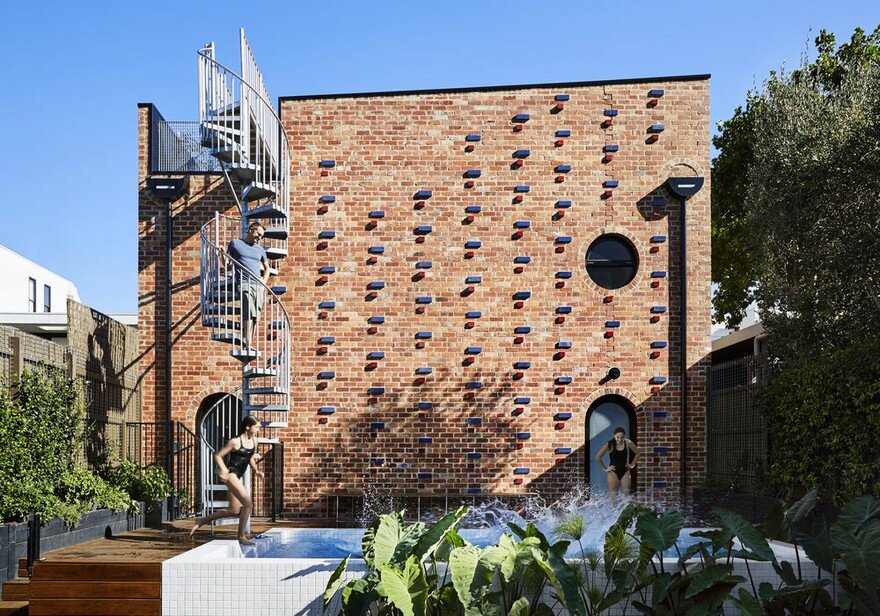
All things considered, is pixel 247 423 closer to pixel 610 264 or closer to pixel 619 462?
pixel 619 462

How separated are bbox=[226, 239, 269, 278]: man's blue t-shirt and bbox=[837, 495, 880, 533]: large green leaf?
21.7 feet

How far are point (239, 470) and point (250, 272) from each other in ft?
7.99

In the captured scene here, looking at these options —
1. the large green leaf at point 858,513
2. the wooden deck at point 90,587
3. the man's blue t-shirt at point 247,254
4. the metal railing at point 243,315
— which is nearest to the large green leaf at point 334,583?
the wooden deck at point 90,587

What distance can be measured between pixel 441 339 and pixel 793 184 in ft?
20.8

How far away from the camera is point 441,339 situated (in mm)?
11523

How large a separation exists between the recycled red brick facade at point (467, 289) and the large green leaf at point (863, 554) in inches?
240

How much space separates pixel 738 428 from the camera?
1168 centimetres

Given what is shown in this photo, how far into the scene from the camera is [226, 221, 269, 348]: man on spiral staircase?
9.84m

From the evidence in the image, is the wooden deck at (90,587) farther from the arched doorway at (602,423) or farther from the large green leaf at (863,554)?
the arched doorway at (602,423)

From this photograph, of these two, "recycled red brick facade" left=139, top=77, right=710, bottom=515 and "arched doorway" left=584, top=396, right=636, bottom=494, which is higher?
"recycled red brick facade" left=139, top=77, right=710, bottom=515

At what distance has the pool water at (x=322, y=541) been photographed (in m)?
8.22

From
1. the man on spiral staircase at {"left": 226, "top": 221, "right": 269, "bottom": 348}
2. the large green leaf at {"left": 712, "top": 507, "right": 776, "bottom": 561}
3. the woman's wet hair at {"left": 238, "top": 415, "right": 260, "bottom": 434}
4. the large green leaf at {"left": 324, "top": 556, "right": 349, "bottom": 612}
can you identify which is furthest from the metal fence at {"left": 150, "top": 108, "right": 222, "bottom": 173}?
the large green leaf at {"left": 712, "top": 507, "right": 776, "bottom": 561}

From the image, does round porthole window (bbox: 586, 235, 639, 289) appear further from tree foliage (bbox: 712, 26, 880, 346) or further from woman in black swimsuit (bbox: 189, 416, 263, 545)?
woman in black swimsuit (bbox: 189, 416, 263, 545)

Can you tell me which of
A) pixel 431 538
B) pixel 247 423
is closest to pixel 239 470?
pixel 247 423
